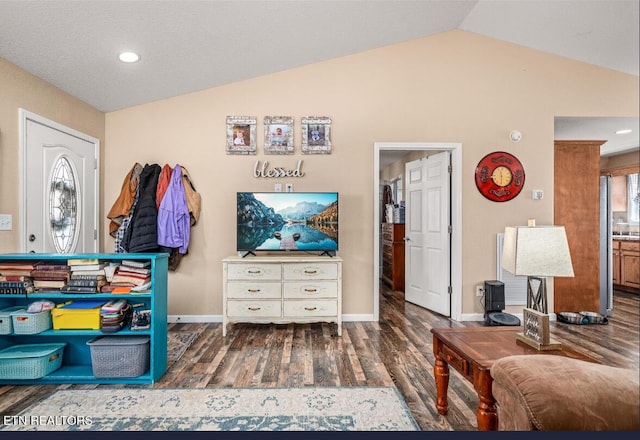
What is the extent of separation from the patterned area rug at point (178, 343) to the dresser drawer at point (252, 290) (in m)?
0.47

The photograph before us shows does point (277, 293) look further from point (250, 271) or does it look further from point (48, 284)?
point (48, 284)

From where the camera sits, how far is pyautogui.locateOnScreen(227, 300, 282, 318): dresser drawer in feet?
9.24

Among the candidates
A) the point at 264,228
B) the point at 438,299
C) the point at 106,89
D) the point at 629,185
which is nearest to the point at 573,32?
the point at 629,185

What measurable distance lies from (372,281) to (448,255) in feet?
2.71

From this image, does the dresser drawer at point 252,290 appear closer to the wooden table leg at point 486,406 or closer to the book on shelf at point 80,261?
the book on shelf at point 80,261

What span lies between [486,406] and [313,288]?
1.78 m

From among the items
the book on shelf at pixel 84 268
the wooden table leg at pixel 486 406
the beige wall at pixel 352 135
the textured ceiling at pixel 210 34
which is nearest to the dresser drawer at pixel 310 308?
the beige wall at pixel 352 135

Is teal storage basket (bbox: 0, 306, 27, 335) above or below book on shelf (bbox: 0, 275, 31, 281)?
below

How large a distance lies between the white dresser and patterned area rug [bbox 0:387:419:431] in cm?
94

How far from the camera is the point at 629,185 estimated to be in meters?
0.82

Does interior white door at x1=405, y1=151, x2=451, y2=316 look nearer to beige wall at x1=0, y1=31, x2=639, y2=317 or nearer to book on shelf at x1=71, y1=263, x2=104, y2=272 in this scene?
beige wall at x1=0, y1=31, x2=639, y2=317

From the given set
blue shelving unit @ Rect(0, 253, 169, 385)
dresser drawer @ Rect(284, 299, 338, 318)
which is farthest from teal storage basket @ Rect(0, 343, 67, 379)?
dresser drawer @ Rect(284, 299, 338, 318)

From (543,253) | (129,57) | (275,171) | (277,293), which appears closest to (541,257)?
(543,253)

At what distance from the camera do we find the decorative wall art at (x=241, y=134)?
10.6 ft
